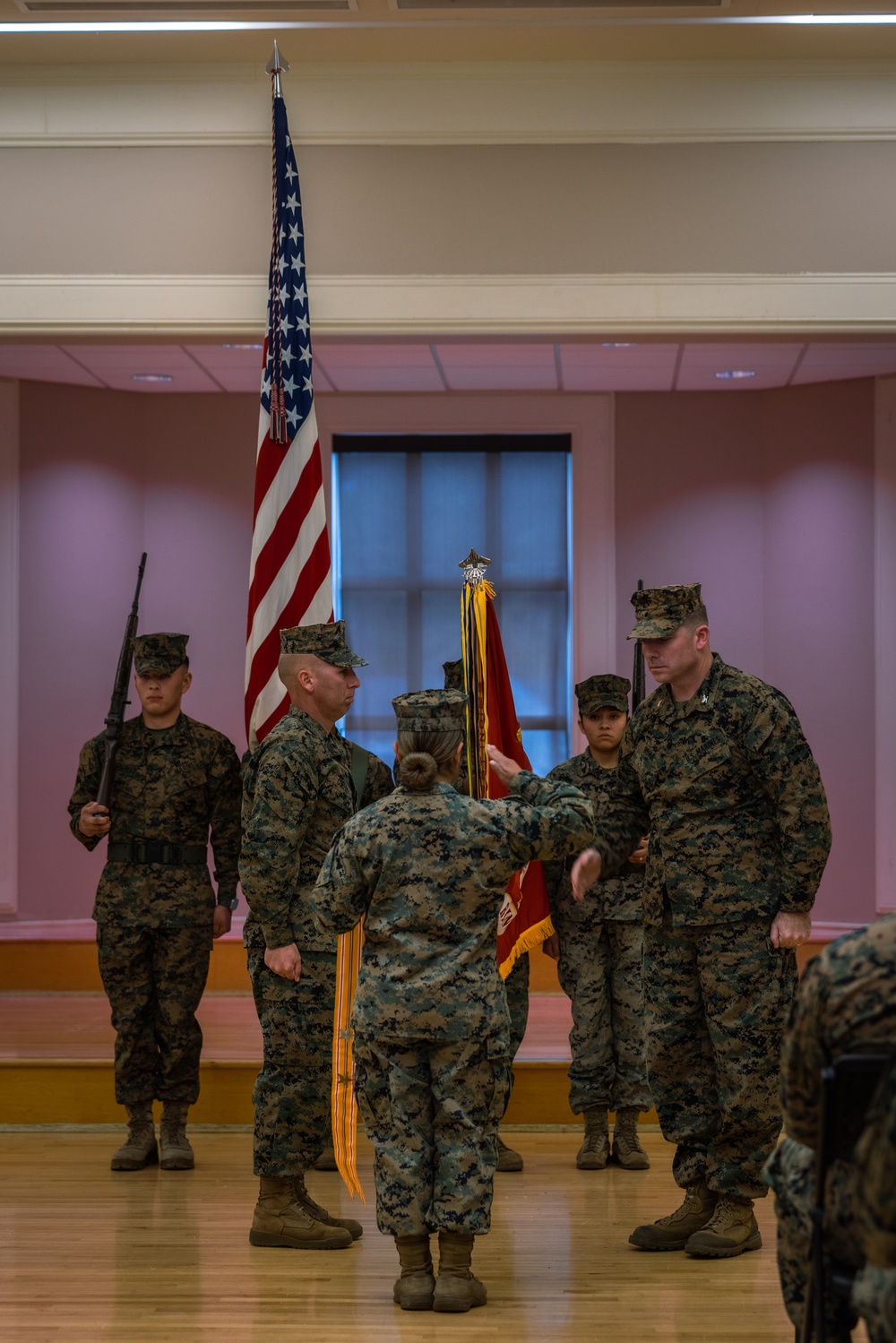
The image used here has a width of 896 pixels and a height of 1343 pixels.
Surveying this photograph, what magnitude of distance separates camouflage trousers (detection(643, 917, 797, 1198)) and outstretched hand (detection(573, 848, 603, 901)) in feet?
1.05

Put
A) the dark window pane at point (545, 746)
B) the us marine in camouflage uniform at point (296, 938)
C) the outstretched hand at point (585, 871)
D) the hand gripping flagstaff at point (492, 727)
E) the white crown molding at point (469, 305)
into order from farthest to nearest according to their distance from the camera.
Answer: the dark window pane at point (545, 746)
the white crown molding at point (469, 305)
the hand gripping flagstaff at point (492, 727)
the us marine in camouflage uniform at point (296, 938)
the outstretched hand at point (585, 871)

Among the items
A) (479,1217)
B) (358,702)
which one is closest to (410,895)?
(479,1217)

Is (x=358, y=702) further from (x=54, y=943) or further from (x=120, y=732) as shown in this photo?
(x=120, y=732)

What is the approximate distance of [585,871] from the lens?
11.9 feet

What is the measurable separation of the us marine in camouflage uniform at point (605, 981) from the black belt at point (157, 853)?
1215 millimetres

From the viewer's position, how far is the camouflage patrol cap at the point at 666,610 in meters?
3.81

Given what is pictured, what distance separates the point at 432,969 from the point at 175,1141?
1.94 meters

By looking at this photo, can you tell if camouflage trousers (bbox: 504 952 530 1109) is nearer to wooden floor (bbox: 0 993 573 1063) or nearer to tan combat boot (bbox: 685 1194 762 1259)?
wooden floor (bbox: 0 993 573 1063)

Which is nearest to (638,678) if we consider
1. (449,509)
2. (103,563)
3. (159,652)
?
(159,652)

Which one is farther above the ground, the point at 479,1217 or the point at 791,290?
the point at 791,290

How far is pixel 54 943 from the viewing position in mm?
6957

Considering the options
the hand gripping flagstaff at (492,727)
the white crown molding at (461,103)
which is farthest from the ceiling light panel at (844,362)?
the hand gripping flagstaff at (492,727)

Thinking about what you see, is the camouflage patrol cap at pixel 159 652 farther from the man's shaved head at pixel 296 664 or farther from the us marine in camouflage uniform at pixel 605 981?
the us marine in camouflage uniform at pixel 605 981

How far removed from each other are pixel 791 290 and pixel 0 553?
14.1 ft
